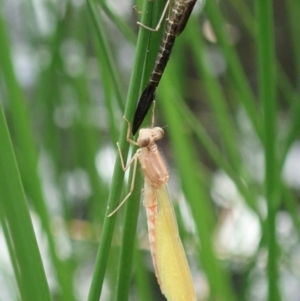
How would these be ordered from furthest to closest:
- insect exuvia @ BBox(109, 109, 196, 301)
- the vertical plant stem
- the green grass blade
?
1. insect exuvia @ BBox(109, 109, 196, 301)
2. the vertical plant stem
3. the green grass blade

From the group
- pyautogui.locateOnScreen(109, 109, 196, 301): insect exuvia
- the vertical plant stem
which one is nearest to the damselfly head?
pyautogui.locateOnScreen(109, 109, 196, 301): insect exuvia

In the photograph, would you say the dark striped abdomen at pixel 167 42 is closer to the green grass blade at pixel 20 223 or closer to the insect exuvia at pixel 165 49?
the insect exuvia at pixel 165 49

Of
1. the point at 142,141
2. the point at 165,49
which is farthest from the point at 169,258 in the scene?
the point at 165,49

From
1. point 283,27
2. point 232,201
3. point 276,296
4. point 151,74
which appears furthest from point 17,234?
point 283,27

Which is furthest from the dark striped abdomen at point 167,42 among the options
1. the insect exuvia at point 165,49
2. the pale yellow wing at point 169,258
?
the pale yellow wing at point 169,258

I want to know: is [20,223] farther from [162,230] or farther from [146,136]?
[162,230]

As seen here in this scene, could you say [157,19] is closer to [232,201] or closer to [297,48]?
[297,48]

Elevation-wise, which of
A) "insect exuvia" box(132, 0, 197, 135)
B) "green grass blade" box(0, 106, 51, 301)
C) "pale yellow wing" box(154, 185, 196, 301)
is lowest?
"pale yellow wing" box(154, 185, 196, 301)

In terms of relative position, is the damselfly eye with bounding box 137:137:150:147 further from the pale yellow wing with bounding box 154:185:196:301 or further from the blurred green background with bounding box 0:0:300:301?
the pale yellow wing with bounding box 154:185:196:301
